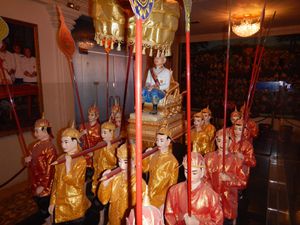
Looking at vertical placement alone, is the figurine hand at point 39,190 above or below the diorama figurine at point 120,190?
below

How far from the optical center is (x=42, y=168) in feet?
6.52

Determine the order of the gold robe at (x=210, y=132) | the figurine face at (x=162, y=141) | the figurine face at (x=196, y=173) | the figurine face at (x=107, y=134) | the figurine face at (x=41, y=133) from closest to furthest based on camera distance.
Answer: the figurine face at (x=196, y=173) → the figurine face at (x=162, y=141) → the figurine face at (x=41, y=133) → the figurine face at (x=107, y=134) → the gold robe at (x=210, y=132)

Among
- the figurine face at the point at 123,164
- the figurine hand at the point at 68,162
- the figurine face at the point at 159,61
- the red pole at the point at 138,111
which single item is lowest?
the figurine hand at the point at 68,162

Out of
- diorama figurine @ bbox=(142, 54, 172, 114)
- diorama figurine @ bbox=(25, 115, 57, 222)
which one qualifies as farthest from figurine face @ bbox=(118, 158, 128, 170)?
diorama figurine @ bbox=(142, 54, 172, 114)

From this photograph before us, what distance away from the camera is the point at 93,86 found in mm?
4730

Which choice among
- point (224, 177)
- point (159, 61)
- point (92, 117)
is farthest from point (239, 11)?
point (224, 177)

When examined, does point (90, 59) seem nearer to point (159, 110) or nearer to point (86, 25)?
point (86, 25)

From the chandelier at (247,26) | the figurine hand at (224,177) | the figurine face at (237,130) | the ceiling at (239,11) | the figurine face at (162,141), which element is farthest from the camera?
the chandelier at (247,26)

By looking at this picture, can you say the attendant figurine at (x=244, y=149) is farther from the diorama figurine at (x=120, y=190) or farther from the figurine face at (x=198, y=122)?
the diorama figurine at (x=120, y=190)

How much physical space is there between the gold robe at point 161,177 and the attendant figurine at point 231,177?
353mm

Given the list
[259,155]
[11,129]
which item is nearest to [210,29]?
[259,155]

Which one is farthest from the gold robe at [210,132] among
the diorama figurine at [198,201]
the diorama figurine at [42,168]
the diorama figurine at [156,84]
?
the diorama figurine at [42,168]

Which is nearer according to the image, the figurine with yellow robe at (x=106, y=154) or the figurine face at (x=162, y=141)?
the figurine face at (x=162, y=141)

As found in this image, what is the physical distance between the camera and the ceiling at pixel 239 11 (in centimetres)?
442
